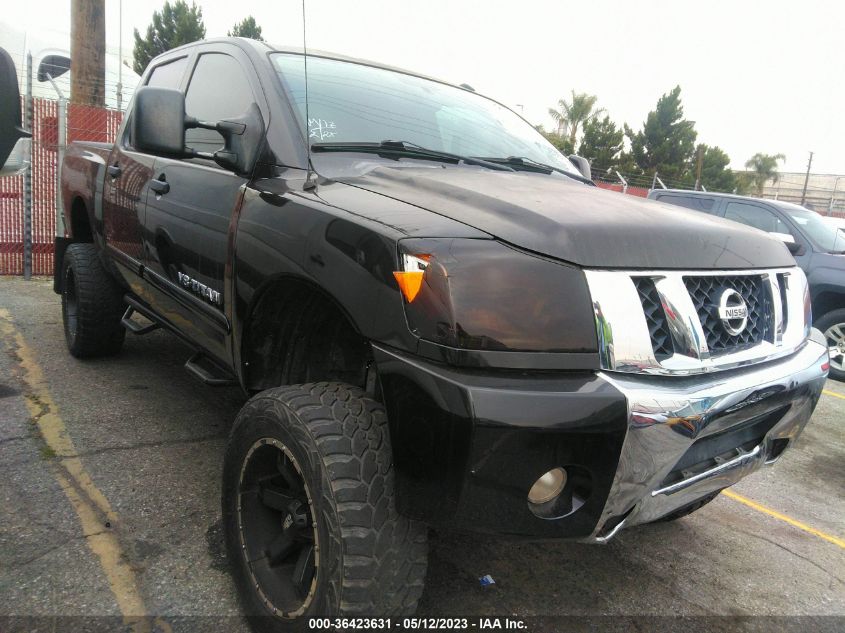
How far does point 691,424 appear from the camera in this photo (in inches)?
63.3

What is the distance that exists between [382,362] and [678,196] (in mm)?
7582

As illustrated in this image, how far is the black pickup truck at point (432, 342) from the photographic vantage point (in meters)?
1.52

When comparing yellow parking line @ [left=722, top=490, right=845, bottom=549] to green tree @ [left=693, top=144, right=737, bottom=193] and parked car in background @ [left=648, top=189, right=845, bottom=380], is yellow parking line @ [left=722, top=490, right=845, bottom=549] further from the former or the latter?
green tree @ [left=693, top=144, right=737, bottom=193]

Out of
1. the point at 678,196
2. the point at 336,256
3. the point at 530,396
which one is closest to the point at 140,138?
the point at 336,256

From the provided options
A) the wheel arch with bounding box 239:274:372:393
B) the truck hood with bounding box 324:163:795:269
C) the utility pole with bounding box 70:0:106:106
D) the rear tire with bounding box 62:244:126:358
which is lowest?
the rear tire with bounding box 62:244:126:358

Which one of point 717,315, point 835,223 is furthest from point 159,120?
point 835,223

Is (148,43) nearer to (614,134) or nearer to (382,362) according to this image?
(614,134)

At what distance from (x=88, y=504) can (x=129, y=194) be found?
61.7 inches

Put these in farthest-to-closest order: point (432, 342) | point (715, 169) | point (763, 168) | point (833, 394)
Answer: point (763, 168) < point (715, 169) < point (833, 394) < point (432, 342)

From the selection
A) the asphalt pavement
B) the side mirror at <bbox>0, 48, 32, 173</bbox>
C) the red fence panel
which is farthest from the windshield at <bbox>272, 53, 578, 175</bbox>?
the red fence panel

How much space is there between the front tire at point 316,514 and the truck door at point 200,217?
631mm

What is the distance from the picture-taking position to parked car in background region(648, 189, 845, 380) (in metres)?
6.68

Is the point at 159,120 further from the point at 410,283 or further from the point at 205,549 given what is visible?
the point at 205,549

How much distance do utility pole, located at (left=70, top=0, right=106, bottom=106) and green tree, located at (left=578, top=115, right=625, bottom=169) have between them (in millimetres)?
32207
